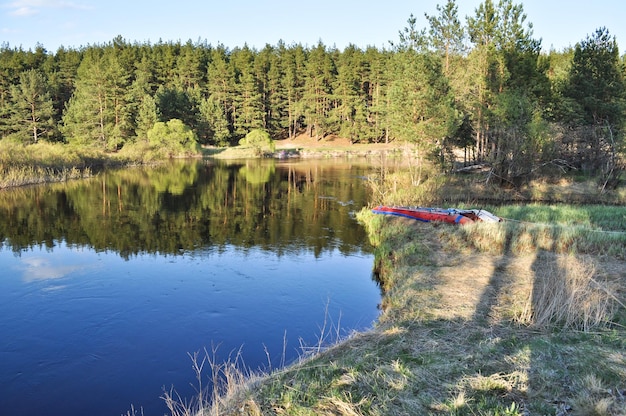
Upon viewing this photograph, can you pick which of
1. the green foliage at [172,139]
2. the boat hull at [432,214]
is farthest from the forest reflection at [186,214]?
the green foliage at [172,139]

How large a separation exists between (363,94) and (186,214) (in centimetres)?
5920

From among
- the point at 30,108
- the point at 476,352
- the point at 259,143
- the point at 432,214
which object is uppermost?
the point at 30,108

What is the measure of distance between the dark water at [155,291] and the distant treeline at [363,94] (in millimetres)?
9355

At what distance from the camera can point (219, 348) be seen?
8938mm

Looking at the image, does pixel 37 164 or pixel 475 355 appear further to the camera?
pixel 37 164

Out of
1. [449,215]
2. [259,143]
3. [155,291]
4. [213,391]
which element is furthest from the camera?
[259,143]

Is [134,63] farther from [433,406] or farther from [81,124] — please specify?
[433,406]

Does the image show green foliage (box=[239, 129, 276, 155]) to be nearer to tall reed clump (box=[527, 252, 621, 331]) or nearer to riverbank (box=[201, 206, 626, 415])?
riverbank (box=[201, 206, 626, 415])

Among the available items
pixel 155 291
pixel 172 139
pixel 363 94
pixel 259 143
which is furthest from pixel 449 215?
pixel 363 94

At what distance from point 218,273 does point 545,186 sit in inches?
804

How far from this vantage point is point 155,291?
1230 centimetres

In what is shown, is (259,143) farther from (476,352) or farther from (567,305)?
(476,352)

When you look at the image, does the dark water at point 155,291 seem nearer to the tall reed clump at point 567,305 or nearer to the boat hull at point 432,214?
the boat hull at point 432,214

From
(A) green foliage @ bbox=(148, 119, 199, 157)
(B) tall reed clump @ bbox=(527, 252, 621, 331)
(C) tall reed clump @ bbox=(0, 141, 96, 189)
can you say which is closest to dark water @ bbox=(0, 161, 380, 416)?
(B) tall reed clump @ bbox=(527, 252, 621, 331)
